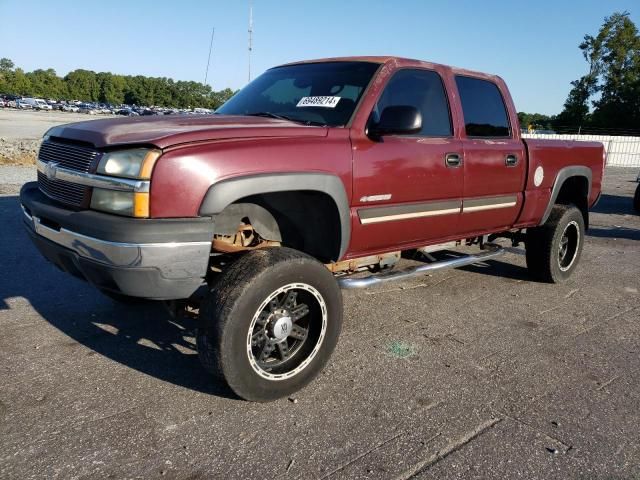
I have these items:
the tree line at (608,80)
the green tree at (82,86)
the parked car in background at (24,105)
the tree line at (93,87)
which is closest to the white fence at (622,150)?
the tree line at (608,80)

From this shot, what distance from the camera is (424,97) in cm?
395

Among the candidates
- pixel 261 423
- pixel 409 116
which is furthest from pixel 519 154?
pixel 261 423

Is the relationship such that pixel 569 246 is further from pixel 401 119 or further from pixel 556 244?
pixel 401 119

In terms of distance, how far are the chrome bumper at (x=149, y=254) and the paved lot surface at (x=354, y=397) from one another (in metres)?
0.79

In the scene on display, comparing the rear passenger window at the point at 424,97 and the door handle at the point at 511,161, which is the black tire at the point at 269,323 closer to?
the rear passenger window at the point at 424,97

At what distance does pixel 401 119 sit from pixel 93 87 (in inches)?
5786

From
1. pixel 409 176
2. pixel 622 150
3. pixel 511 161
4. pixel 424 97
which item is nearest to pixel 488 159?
pixel 511 161

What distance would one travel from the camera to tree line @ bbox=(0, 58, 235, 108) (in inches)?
4619

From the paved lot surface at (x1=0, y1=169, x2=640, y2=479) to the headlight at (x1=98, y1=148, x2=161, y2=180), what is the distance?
1.23 m

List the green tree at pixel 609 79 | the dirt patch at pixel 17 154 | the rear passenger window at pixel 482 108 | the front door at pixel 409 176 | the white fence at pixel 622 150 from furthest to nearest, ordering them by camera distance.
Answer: the green tree at pixel 609 79 → the white fence at pixel 622 150 → the dirt patch at pixel 17 154 → the rear passenger window at pixel 482 108 → the front door at pixel 409 176

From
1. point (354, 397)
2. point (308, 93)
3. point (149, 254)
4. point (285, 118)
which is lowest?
point (354, 397)

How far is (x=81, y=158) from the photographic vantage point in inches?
110

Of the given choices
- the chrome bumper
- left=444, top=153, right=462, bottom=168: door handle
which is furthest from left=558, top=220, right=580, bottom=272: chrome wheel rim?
the chrome bumper

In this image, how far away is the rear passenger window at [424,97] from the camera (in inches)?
146
